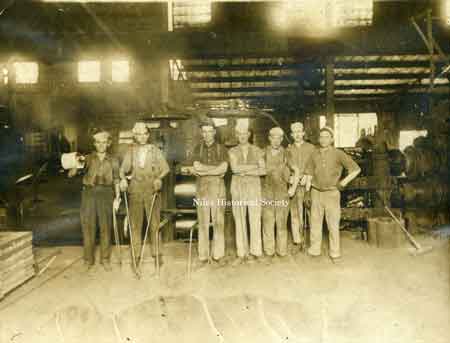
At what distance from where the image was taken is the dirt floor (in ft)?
12.7

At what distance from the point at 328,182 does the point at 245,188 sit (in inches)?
56.1

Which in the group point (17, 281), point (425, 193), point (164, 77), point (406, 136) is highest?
point (164, 77)

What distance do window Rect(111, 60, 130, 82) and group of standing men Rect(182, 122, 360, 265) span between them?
10.6m

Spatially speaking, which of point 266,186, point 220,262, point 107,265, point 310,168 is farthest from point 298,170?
point 107,265

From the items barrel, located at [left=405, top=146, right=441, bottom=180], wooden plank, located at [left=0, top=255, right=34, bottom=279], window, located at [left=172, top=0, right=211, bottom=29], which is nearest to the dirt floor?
wooden plank, located at [left=0, top=255, right=34, bottom=279]

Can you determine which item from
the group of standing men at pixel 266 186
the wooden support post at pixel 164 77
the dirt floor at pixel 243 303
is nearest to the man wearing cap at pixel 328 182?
the group of standing men at pixel 266 186

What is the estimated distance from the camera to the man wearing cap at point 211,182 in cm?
558

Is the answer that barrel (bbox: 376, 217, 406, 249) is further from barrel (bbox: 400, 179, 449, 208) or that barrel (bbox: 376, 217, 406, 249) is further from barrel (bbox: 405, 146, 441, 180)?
barrel (bbox: 405, 146, 441, 180)

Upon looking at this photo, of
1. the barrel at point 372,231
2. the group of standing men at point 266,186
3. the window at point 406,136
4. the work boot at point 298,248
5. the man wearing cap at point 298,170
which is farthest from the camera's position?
the window at point 406,136

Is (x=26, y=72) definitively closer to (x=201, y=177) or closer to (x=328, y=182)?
(x=201, y=177)

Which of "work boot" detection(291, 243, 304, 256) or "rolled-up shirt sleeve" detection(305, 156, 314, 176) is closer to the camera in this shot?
"rolled-up shirt sleeve" detection(305, 156, 314, 176)

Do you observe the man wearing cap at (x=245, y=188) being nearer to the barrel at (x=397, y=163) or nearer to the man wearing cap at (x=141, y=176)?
the man wearing cap at (x=141, y=176)

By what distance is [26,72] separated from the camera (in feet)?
47.7

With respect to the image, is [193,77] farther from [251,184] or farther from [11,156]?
[251,184]
